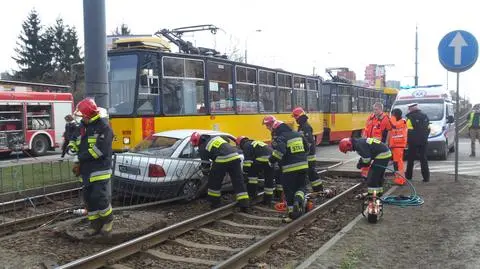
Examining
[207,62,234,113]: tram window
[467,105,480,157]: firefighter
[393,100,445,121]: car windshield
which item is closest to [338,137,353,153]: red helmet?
[207,62,234,113]: tram window

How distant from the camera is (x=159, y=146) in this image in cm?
975

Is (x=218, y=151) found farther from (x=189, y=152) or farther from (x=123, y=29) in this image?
(x=123, y=29)

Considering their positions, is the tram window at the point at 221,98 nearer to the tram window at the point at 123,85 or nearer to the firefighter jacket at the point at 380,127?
the tram window at the point at 123,85

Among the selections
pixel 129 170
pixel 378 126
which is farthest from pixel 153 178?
pixel 378 126

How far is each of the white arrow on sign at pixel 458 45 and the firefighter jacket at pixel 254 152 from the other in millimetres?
4116

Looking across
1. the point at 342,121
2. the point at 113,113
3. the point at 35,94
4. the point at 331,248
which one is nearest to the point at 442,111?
the point at 342,121

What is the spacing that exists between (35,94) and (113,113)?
40.2ft

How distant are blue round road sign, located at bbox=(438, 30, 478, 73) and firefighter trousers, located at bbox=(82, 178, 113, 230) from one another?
700cm

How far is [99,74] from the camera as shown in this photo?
827cm

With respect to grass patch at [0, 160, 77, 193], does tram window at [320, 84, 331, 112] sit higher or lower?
higher

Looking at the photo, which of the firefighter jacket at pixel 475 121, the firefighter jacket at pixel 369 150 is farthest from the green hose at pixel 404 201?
the firefighter jacket at pixel 475 121

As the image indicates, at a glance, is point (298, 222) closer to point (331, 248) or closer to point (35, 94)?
point (331, 248)

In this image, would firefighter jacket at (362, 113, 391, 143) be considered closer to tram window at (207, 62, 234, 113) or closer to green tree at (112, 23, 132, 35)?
tram window at (207, 62, 234, 113)

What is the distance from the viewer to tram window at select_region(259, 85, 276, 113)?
16359 mm
